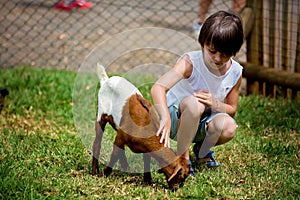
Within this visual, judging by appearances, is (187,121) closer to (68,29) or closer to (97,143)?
(97,143)

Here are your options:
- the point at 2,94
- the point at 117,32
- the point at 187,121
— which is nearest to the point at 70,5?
the point at 117,32

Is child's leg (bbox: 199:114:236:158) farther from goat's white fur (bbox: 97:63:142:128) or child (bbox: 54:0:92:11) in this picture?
child (bbox: 54:0:92:11)

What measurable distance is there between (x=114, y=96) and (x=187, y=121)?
1.75 feet

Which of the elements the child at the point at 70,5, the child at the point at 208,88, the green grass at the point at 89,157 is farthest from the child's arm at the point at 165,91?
the child at the point at 70,5

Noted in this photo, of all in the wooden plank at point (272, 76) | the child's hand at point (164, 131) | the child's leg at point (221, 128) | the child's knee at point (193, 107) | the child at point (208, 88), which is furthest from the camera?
the wooden plank at point (272, 76)

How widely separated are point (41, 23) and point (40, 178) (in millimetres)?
4573

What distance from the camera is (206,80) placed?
132 inches

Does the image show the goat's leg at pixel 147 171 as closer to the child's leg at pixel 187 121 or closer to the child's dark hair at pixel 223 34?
the child's leg at pixel 187 121

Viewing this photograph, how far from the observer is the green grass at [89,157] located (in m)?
3.02

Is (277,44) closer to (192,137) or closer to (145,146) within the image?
(192,137)

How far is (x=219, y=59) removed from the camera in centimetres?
311

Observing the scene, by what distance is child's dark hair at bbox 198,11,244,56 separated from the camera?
3.04 m

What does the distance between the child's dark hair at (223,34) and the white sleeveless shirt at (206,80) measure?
0.74 ft

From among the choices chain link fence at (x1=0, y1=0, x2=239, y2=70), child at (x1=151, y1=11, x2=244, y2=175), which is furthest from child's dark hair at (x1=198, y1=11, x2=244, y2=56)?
chain link fence at (x1=0, y1=0, x2=239, y2=70)
